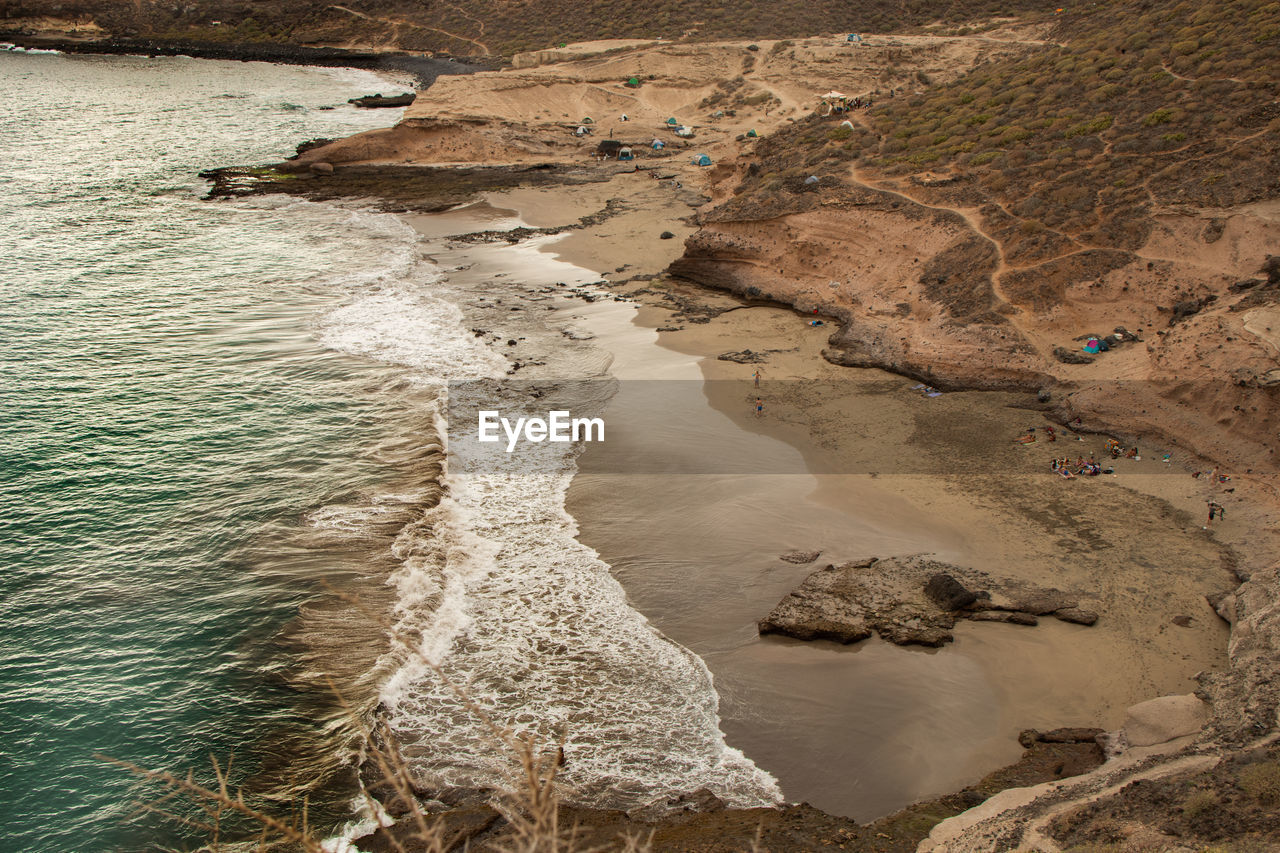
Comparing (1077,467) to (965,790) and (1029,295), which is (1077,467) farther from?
(965,790)

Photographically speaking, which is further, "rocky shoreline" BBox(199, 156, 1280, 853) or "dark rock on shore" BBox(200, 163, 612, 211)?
"dark rock on shore" BBox(200, 163, 612, 211)

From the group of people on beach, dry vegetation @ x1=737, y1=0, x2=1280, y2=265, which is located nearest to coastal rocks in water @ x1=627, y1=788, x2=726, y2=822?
the group of people on beach

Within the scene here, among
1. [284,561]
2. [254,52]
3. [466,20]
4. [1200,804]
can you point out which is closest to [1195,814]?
[1200,804]

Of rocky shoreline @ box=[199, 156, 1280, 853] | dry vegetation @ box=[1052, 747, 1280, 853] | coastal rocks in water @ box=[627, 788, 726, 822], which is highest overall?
dry vegetation @ box=[1052, 747, 1280, 853]

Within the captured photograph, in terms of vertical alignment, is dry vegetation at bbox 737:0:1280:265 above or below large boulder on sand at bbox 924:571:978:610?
above

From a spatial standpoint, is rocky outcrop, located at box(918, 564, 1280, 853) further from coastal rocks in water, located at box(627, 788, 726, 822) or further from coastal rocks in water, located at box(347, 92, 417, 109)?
coastal rocks in water, located at box(347, 92, 417, 109)

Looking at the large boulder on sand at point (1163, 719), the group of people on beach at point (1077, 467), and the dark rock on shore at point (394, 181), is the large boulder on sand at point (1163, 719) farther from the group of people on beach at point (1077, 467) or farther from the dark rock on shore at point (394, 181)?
the dark rock on shore at point (394, 181)
